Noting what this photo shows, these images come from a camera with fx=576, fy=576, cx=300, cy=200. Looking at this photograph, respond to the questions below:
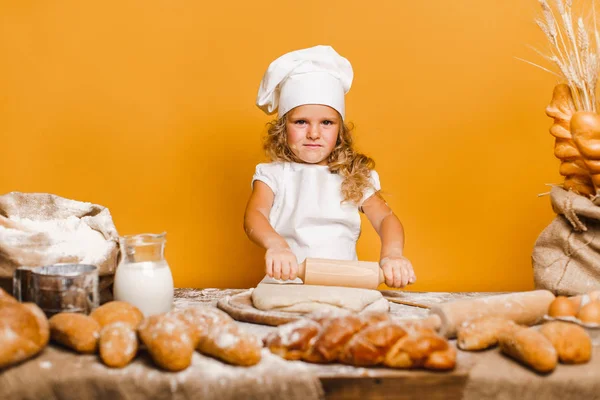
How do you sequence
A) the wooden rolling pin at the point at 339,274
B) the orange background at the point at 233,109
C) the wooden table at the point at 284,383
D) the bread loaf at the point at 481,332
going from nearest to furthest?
the wooden table at the point at 284,383
the bread loaf at the point at 481,332
the wooden rolling pin at the point at 339,274
the orange background at the point at 233,109

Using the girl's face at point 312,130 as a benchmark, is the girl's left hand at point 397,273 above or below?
below

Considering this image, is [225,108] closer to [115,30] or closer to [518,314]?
[115,30]

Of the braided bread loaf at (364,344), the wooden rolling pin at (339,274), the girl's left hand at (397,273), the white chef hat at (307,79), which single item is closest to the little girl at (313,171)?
the white chef hat at (307,79)

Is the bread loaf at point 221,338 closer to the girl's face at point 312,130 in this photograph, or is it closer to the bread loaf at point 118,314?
the bread loaf at point 118,314

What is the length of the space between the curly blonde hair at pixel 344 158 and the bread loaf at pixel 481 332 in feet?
2.98

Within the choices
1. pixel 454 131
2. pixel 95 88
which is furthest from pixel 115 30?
pixel 454 131

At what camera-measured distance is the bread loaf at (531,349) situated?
3.22 ft

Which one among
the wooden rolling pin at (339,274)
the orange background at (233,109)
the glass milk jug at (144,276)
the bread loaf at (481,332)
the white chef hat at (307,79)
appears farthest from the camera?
the orange background at (233,109)

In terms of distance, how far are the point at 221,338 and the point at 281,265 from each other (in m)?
0.49

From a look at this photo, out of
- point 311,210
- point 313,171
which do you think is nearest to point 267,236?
point 311,210

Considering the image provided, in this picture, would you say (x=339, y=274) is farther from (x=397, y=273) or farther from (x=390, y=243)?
(x=390, y=243)

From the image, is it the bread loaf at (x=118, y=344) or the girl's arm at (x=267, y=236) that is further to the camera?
the girl's arm at (x=267, y=236)

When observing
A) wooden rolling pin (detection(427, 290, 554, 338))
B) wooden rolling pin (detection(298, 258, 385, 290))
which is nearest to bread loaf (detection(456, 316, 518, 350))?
wooden rolling pin (detection(427, 290, 554, 338))

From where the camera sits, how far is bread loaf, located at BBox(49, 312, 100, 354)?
1031 mm
